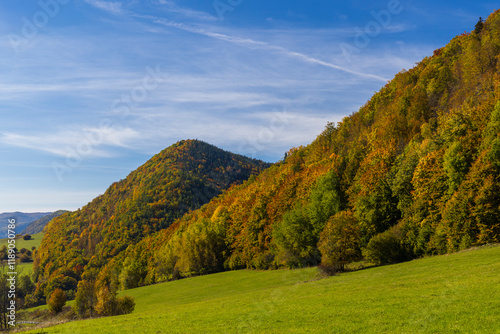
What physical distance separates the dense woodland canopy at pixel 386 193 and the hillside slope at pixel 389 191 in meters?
0.22

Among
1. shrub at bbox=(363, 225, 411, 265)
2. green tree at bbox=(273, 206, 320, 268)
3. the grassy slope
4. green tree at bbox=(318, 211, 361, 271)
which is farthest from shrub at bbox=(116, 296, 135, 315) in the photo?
shrub at bbox=(363, 225, 411, 265)

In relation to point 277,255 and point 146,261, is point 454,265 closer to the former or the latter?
point 277,255

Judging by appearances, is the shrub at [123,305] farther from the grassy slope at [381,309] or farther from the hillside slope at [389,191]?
the hillside slope at [389,191]

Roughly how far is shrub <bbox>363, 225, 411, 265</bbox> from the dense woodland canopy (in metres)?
0.17

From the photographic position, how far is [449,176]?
191 feet

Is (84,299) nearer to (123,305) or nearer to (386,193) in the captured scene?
(123,305)

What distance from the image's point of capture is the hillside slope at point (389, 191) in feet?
179

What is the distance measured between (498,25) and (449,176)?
243 feet

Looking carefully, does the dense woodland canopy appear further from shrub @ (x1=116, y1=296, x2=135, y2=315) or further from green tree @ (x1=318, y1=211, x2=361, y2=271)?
shrub @ (x1=116, y1=296, x2=135, y2=315)

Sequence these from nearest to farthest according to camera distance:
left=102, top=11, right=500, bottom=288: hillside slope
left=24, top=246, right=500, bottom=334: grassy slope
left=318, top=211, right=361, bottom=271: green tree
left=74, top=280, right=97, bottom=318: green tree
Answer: left=24, top=246, right=500, bottom=334: grassy slope → left=102, top=11, right=500, bottom=288: hillside slope → left=318, top=211, right=361, bottom=271: green tree → left=74, top=280, right=97, bottom=318: green tree

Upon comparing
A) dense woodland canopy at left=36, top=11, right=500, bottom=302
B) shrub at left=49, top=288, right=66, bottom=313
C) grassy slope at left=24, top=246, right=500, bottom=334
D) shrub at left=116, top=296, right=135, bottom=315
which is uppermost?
dense woodland canopy at left=36, top=11, right=500, bottom=302

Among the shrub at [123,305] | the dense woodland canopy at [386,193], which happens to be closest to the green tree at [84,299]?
the shrub at [123,305]

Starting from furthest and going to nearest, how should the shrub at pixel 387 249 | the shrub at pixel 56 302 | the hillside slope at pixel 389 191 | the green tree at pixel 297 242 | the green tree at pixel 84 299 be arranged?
the shrub at pixel 56 302 → the green tree at pixel 84 299 → the green tree at pixel 297 242 → the shrub at pixel 387 249 → the hillside slope at pixel 389 191

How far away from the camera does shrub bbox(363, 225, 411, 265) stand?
58.7 meters
